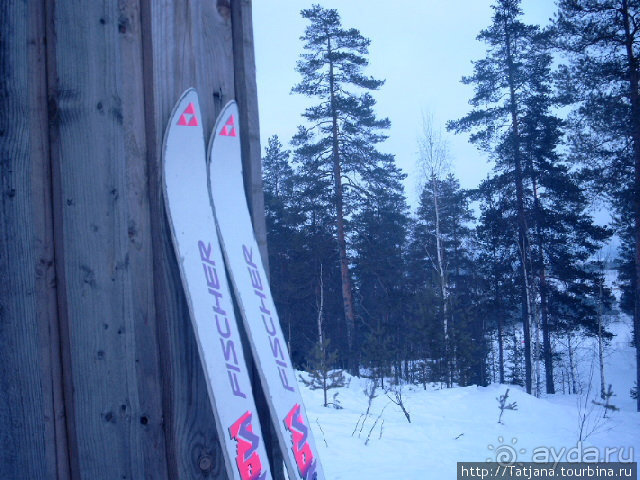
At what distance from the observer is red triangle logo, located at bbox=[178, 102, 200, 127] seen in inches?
56.0

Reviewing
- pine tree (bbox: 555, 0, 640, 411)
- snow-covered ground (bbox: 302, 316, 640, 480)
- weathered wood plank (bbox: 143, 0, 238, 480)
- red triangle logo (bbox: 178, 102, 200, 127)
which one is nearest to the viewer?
weathered wood plank (bbox: 143, 0, 238, 480)

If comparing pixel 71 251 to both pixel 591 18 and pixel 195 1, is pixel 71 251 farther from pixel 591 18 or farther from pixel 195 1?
pixel 591 18

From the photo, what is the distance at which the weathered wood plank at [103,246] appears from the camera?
4.05 feet

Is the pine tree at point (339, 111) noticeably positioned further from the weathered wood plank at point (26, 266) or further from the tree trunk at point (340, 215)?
the weathered wood plank at point (26, 266)

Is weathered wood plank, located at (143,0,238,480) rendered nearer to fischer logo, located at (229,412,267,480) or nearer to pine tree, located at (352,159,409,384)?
fischer logo, located at (229,412,267,480)

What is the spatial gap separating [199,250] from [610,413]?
953cm

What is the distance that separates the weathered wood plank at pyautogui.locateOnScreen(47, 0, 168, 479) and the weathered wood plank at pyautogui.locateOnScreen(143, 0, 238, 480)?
30mm

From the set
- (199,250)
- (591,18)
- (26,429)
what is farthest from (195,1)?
(591,18)

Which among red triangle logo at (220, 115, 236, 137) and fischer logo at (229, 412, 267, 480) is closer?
fischer logo at (229, 412, 267, 480)

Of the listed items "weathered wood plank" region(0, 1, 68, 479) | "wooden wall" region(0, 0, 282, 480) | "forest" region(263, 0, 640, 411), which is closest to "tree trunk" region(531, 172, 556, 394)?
"forest" region(263, 0, 640, 411)

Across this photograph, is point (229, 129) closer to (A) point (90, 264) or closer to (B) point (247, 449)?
(A) point (90, 264)

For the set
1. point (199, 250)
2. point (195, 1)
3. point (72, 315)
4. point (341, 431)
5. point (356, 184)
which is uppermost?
point (356, 184)

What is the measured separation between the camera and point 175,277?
1.37 m

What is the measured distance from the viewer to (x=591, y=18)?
34.0 feet
